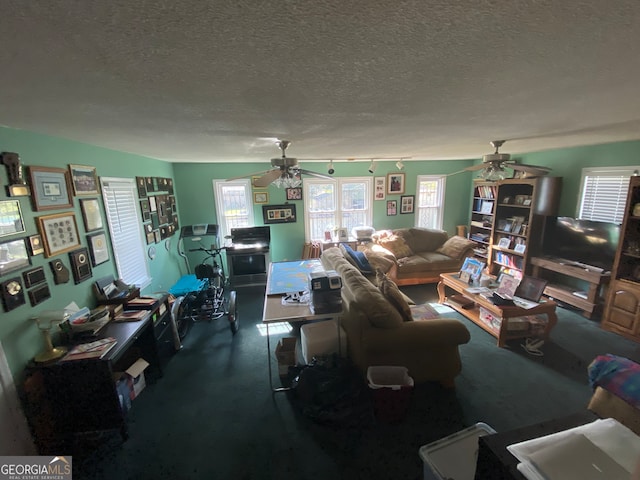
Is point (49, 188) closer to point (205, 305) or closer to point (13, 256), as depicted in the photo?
point (13, 256)

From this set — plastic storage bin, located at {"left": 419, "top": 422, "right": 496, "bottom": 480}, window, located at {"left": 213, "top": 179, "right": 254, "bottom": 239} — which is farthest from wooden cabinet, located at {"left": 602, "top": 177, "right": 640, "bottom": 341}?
window, located at {"left": 213, "top": 179, "right": 254, "bottom": 239}

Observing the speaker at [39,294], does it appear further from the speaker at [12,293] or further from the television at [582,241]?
the television at [582,241]

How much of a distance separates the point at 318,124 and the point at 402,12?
1.28m

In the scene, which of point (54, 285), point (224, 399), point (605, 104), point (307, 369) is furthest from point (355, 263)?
point (54, 285)

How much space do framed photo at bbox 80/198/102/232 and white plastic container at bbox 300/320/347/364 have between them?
2.28 meters

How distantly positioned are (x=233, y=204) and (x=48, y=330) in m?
3.76

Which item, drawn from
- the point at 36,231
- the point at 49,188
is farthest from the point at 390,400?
the point at 49,188

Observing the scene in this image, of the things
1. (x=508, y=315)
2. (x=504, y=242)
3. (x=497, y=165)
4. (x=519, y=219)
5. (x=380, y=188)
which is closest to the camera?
(x=508, y=315)

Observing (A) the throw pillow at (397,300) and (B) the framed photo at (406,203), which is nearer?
(A) the throw pillow at (397,300)

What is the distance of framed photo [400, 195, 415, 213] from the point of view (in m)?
6.01

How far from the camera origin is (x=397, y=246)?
5.04 meters

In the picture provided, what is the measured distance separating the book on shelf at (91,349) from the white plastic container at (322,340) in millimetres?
1553

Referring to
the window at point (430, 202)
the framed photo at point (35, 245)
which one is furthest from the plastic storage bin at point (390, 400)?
the window at point (430, 202)

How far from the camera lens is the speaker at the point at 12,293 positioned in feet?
5.60
